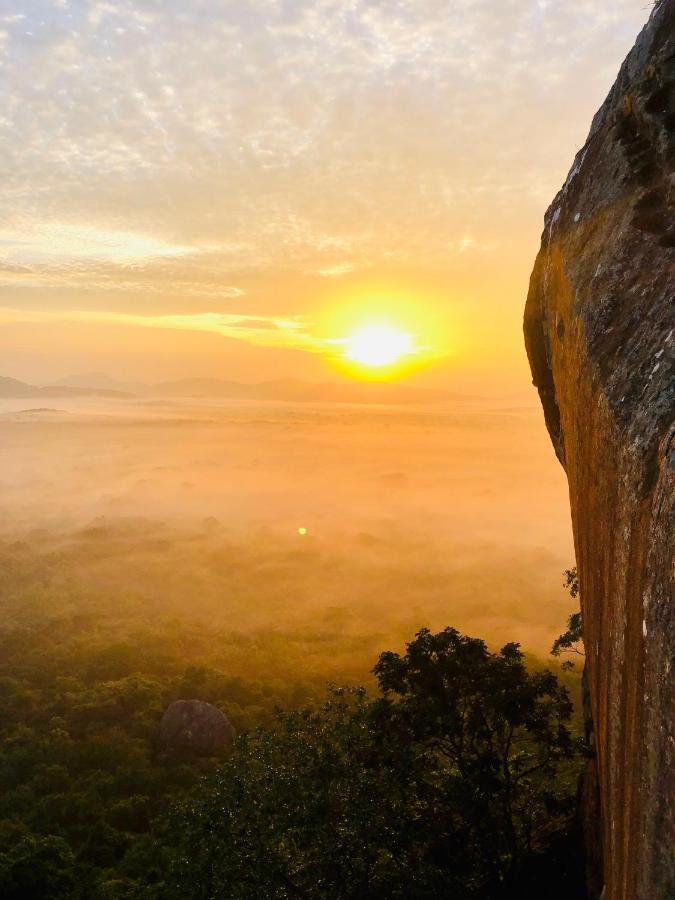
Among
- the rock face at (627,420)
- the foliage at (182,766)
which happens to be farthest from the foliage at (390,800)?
the rock face at (627,420)

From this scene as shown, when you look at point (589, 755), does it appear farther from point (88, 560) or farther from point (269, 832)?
point (88, 560)

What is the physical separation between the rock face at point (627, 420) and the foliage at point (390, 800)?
8.55 meters

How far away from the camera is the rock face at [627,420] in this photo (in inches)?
279

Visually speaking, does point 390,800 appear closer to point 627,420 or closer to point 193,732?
point 627,420

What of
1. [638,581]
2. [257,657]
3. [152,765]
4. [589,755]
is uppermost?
[638,581]

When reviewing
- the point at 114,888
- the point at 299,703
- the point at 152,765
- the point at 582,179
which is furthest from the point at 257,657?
the point at 582,179

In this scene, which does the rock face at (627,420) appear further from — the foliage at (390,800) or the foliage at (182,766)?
the foliage at (182,766)

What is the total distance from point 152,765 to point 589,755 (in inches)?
2125

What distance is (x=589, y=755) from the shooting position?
19.9 metres

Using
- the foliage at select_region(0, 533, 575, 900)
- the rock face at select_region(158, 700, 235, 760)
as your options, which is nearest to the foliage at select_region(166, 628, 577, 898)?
the foliage at select_region(0, 533, 575, 900)

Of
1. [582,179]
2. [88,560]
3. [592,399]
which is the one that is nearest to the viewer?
[592,399]

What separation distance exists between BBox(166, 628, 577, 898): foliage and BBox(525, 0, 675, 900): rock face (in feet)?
28.0

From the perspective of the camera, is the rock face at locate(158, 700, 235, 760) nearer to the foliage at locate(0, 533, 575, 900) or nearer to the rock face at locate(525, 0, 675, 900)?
the foliage at locate(0, 533, 575, 900)

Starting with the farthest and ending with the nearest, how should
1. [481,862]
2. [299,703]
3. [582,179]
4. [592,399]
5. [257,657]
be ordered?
[257,657] < [299,703] < [481,862] < [582,179] < [592,399]
